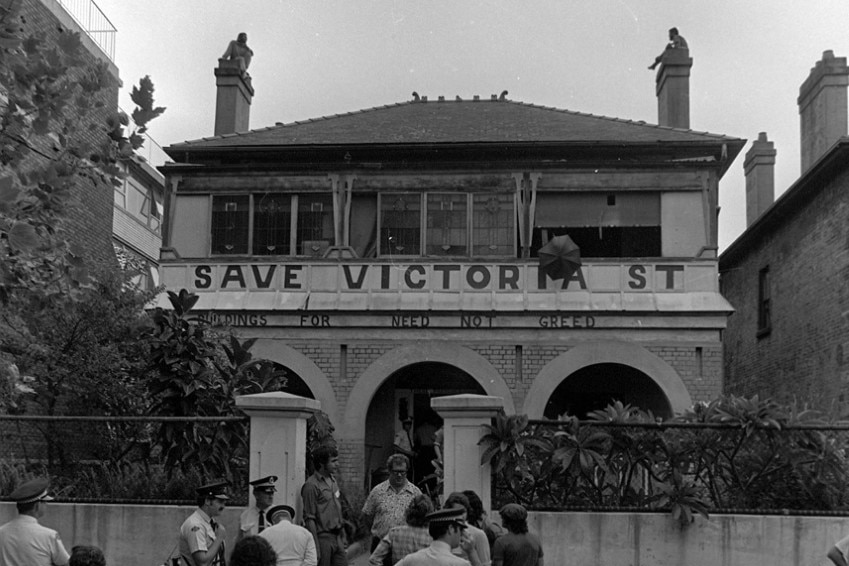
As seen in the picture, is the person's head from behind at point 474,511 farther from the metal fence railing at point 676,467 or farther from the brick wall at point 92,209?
the brick wall at point 92,209

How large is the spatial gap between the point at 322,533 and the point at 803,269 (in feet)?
51.6

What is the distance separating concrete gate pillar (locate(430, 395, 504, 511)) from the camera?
1133cm

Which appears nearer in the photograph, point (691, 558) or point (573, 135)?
point (691, 558)

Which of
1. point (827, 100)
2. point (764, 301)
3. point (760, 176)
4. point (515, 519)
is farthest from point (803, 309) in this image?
point (515, 519)

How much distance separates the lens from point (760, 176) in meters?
28.5

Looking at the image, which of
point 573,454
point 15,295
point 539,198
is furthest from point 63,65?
point 539,198

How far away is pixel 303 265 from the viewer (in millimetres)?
20188

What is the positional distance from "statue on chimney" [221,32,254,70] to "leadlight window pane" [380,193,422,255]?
5563mm

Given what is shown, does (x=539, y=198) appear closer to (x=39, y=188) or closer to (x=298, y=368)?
(x=298, y=368)

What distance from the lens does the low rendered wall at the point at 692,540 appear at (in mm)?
11242

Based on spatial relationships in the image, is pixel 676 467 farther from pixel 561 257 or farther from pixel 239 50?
pixel 239 50

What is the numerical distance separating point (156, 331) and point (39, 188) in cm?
412

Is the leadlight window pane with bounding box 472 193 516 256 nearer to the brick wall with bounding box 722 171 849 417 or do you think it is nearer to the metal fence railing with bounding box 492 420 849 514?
the brick wall with bounding box 722 171 849 417

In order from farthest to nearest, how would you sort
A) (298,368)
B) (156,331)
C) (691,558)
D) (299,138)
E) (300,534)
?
1. (299,138)
2. (298,368)
3. (156,331)
4. (691,558)
5. (300,534)
